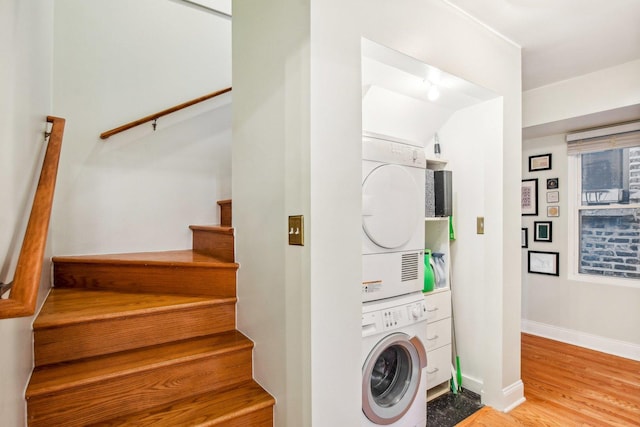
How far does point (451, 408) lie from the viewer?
229cm

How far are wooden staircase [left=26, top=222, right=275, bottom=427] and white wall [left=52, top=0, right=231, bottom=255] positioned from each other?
23.7 inches

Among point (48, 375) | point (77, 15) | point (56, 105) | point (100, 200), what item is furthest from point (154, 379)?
point (77, 15)

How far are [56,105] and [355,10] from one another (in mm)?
2232

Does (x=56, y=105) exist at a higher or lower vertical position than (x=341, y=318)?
higher

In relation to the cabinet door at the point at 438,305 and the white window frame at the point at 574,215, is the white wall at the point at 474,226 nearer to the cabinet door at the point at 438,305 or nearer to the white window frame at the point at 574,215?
the cabinet door at the point at 438,305

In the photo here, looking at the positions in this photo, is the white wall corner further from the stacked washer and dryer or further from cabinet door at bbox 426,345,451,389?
the stacked washer and dryer

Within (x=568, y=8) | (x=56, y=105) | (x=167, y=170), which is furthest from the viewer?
(x=167, y=170)

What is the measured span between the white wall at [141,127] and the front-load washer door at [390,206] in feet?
5.35

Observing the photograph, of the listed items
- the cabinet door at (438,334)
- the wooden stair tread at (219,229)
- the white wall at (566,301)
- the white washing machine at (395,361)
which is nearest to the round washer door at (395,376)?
the white washing machine at (395,361)

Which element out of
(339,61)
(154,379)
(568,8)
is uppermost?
(568,8)

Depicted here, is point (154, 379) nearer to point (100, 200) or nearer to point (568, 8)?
point (100, 200)

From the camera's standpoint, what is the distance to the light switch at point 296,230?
1283mm

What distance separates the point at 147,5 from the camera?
8.61ft

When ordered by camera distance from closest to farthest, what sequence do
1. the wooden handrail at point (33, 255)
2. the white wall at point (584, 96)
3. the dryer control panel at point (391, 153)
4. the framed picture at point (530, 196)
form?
1. the wooden handrail at point (33, 255)
2. the dryer control panel at point (391, 153)
3. the white wall at point (584, 96)
4. the framed picture at point (530, 196)
